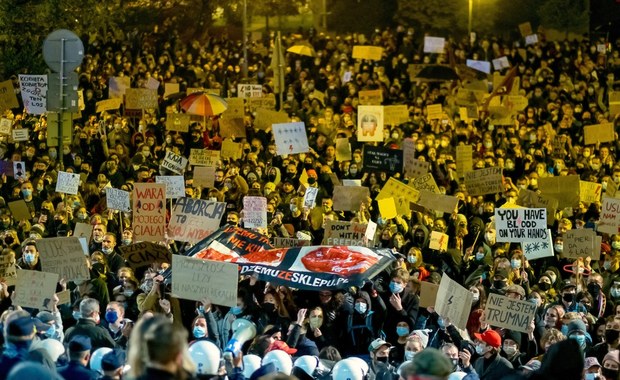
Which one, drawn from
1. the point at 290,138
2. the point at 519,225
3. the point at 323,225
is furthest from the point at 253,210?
the point at 290,138

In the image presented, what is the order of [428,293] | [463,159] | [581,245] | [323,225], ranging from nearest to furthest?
[428,293], [581,245], [323,225], [463,159]

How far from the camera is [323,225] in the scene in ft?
59.1

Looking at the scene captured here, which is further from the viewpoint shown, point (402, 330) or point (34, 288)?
point (402, 330)

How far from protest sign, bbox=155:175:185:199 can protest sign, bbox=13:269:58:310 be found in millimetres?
5165

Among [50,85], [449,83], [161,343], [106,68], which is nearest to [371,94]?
[449,83]

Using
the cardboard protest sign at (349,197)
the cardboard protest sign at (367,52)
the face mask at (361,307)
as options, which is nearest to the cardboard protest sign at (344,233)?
the cardboard protest sign at (349,197)

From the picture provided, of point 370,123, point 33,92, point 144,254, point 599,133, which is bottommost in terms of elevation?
point 144,254

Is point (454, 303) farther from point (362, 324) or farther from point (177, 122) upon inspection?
point (177, 122)

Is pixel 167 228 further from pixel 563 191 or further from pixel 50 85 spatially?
pixel 563 191

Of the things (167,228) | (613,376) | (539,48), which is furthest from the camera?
(539,48)

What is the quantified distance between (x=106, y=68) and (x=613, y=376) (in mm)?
17366

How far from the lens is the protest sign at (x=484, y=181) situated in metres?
19.9

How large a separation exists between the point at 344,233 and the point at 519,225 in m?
1.89

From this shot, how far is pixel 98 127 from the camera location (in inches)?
869
